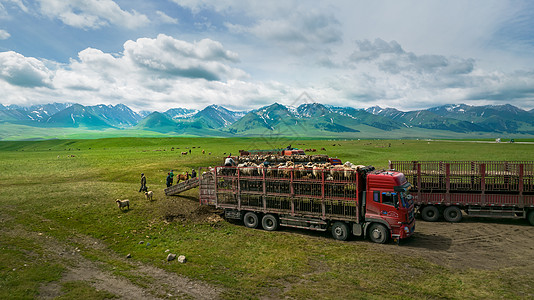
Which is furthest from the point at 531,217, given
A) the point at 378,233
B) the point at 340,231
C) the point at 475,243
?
the point at 340,231

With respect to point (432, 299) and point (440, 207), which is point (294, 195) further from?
point (440, 207)

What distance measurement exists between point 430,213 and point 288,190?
1148 cm

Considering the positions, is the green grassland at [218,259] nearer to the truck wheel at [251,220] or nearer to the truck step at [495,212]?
the truck wheel at [251,220]

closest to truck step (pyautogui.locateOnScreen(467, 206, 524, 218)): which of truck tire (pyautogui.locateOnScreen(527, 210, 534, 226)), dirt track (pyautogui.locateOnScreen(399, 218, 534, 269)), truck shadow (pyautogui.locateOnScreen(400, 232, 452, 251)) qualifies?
truck tire (pyautogui.locateOnScreen(527, 210, 534, 226))

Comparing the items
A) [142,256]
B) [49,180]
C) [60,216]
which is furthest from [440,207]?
[49,180]

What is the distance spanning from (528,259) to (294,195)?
12.3 metres

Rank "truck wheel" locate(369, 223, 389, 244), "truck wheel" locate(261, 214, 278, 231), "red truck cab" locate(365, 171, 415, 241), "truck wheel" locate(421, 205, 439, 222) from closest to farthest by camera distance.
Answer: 1. "red truck cab" locate(365, 171, 415, 241)
2. "truck wheel" locate(369, 223, 389, 244)
3. "truck wheel" locate(261, 214, 278, 231)
4. "truck wheel" locate(421, 205, 439, 222)

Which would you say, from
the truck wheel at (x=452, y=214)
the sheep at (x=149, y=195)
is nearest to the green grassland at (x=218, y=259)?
the sheep at (x=149, y=195)

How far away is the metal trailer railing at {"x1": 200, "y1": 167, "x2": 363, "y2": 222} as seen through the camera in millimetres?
16156

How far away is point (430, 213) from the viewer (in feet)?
67.6

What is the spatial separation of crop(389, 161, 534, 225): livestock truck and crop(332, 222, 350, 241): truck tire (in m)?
7.71

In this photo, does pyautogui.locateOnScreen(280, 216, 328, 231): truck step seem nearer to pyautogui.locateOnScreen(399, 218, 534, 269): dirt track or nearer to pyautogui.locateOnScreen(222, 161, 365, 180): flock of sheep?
pyautogui.locateOnScreen(222, 161, 365, 180): flock of sheep

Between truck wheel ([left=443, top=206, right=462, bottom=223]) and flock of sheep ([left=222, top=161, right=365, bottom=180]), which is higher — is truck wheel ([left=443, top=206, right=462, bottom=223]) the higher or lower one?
the lower one

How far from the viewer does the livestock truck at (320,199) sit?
15406 millimetres
